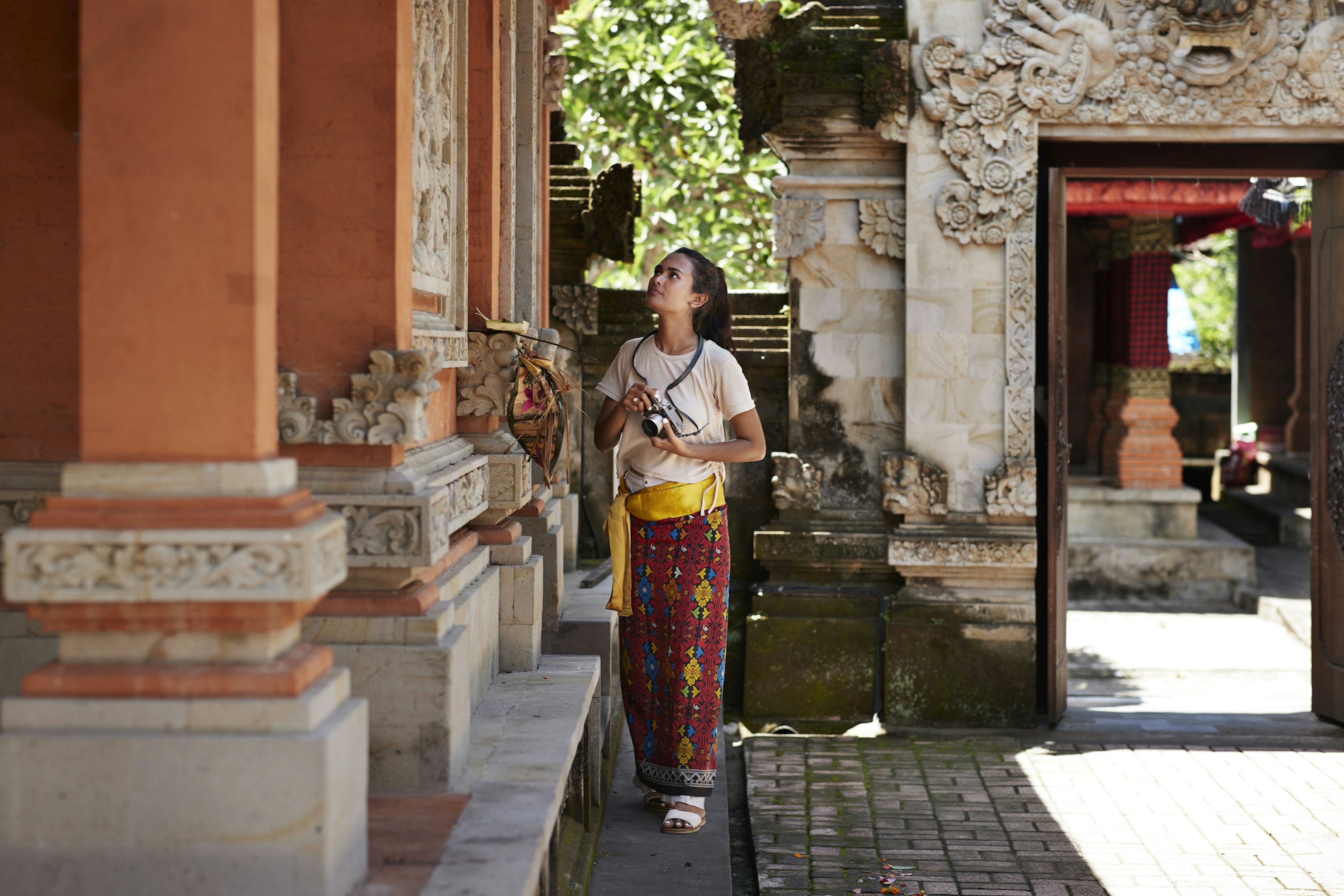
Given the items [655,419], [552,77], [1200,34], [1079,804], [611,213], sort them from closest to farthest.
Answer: [655,419]
[1079,804]
[552,77]
[1200,34]
[611,213]

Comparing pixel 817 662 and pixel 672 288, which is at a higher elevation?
pixel 672 288

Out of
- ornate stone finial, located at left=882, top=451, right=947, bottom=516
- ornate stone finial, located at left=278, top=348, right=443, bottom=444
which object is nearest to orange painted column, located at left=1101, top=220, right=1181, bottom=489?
ornate stone finial, located at left=882, top=451, right=947, bottom=516

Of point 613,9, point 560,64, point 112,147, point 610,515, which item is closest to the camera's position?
point 112,147

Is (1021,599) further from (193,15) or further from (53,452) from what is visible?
(193,15)

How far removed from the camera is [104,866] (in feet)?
7.70

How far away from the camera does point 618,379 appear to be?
435cm

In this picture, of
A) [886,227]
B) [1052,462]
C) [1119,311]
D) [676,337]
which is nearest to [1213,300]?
[1119,311]

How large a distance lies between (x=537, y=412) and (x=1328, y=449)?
4.54 meters

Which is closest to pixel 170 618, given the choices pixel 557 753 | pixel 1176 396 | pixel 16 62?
pixel 557 753

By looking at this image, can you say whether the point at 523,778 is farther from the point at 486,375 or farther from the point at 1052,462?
the point at 1052,462

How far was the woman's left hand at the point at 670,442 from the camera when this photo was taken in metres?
4.05

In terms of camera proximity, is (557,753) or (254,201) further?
(557,753)

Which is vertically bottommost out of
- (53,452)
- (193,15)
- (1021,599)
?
(1021,599)

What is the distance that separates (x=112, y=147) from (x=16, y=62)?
60.0 inches
